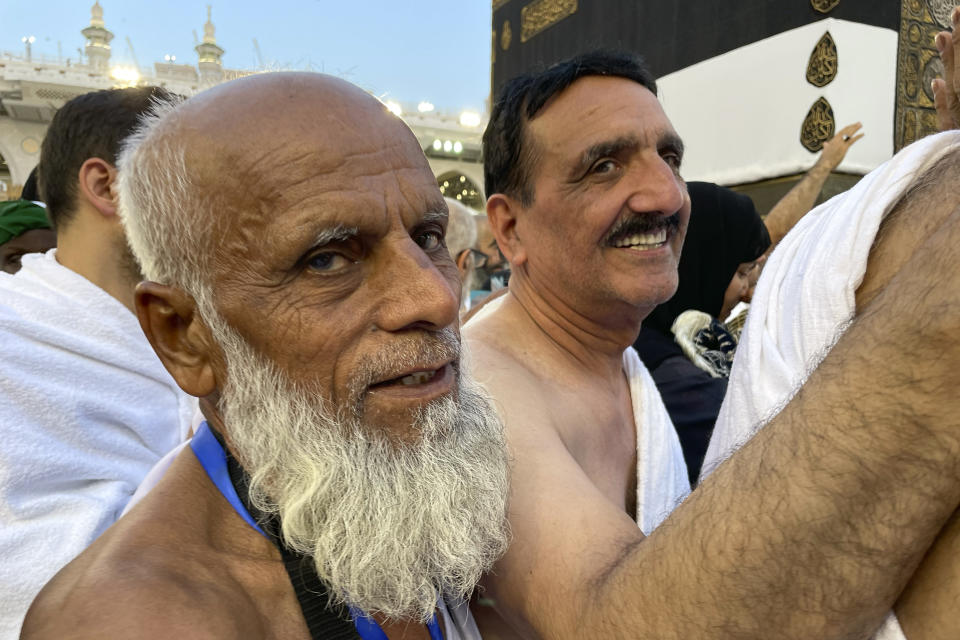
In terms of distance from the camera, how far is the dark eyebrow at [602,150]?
151 centimetres

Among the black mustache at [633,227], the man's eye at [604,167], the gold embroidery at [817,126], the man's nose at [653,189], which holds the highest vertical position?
the man's eye at [604,167]

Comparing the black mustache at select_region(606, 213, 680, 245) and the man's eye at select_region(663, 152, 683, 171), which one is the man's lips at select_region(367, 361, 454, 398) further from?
the man's eye at select_region(663, 152, 683, 171)

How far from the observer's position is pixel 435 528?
3.14 ft

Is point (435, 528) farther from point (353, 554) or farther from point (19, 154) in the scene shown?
point (19, 154)

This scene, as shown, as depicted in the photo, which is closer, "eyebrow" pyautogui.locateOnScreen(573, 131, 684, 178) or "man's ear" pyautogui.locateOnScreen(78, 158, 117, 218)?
"eyebrow" pyautogui.locateOnScreen(573, 131, 684, 178)

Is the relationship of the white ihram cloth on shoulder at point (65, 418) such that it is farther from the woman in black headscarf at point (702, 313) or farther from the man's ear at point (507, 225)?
the woman in black headscarf at point (702, 313)

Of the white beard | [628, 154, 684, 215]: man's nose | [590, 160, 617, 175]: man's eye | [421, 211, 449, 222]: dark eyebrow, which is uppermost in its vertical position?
[421, 211, 449, 222]: dark eyebrow

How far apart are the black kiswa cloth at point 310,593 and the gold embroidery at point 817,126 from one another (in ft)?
22.7

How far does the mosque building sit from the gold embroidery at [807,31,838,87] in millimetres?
15367

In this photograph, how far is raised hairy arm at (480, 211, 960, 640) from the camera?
0.64 metres

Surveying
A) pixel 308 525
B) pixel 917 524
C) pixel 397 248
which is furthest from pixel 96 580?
pixel 917 524

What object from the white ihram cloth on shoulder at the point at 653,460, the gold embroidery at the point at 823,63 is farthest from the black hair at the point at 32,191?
the gold embroidery at the point at 823,63

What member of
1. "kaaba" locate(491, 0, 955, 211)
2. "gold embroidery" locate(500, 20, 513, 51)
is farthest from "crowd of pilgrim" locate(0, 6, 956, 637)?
"gold embroidery" locate(500, 20, 513, 51)

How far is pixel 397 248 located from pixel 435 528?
39 cm
